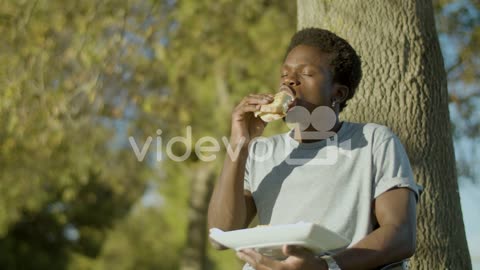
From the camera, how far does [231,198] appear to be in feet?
12.5

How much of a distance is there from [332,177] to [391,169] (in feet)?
0.86

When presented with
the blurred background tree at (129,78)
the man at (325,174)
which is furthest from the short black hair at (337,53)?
the blurred background tree at (129,78)

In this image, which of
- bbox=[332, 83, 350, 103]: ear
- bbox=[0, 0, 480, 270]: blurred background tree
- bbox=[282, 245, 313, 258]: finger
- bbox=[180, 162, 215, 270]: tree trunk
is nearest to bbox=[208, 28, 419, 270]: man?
bbox=[332, 83, 350, 103]: ear

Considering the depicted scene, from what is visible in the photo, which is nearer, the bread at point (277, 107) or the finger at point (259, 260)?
the finger at point (259, 260)

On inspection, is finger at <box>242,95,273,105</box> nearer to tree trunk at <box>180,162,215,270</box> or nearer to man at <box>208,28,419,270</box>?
man at <box>208,28,419,270</box>

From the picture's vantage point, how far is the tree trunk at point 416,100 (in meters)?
4.71

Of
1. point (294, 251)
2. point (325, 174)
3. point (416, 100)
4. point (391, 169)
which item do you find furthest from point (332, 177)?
point (416, 100)

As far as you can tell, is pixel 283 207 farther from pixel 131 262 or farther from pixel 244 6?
pixel 131 262

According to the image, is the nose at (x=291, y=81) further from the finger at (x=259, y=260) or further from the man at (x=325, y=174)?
the finger at (x=259, y=260)

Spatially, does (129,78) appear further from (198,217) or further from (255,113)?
(255,113)

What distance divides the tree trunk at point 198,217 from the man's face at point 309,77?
1073cm

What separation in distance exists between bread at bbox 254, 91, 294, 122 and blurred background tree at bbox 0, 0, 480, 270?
4.75 metres

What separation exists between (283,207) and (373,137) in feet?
1.59

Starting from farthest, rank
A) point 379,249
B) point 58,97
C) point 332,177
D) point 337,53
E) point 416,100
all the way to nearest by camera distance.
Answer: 1. point 58,97
2. point 416,100
3. point 337,53
4. point 332,177
5. point 379,249
